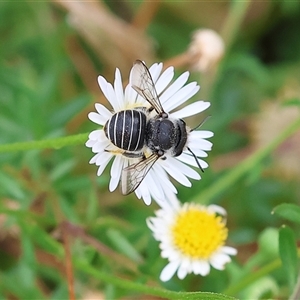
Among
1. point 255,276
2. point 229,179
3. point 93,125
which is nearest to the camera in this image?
point 255,276

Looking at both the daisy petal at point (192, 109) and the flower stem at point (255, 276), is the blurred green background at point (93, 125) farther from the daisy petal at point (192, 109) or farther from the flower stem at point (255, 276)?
the daisy petal at point (192, 109)

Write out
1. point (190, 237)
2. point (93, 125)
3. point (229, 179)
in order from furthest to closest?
1. point (93, 125)
2. point (229, 179)
3. point (190, 237)

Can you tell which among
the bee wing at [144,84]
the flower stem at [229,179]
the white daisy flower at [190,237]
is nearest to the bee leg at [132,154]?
the bee wing at [144,84]

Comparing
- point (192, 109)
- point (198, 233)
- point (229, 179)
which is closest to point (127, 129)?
point (192, 109)

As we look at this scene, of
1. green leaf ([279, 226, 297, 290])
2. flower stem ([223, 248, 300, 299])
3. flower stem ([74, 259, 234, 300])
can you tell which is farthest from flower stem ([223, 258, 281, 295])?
flower stem ([74, 259, 234, 300])

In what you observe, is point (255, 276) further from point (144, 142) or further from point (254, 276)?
point (144, 142)

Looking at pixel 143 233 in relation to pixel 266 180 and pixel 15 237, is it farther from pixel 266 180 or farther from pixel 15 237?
pixel 266 180
